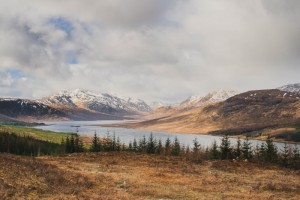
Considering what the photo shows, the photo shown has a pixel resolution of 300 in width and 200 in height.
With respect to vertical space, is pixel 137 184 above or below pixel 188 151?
above

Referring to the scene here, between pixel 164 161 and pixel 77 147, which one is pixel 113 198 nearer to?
pixel 164 161

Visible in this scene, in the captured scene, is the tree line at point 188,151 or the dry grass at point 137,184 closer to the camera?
the dry grass at point 137,184

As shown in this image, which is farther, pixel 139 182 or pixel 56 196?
pixel 139 182

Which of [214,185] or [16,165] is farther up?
[16,165]

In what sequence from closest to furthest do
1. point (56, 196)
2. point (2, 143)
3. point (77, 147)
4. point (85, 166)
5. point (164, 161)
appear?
point (56, 196) → point (85, 166) → point (164, 161) → point (77, 147) → point (2, 143)

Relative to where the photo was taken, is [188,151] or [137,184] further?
[188,151]

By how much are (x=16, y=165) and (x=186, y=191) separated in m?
18.1

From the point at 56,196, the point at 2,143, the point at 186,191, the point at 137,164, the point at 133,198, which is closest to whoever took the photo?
the point at 56,196

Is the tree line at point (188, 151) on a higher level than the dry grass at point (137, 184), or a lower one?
lower

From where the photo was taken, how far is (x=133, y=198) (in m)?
30.7

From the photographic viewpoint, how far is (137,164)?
60.7 metres

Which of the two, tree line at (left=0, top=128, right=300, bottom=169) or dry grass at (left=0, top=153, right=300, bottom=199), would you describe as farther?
tree line at (left=0, top=128, right=300, bottom=169)

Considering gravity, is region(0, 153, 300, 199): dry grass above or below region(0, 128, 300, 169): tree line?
above

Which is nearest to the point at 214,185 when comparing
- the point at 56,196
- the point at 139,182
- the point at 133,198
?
the point at 139,182
